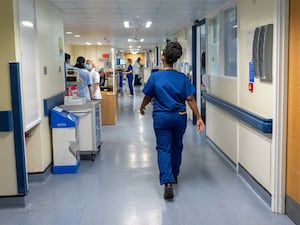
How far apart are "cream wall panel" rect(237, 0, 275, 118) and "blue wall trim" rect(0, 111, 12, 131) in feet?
8.33

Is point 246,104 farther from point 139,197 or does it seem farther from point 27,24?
point 27,24

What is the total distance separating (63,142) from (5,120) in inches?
59.2

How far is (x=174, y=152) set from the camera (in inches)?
169

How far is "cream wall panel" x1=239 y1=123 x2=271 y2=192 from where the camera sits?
12.4 ft

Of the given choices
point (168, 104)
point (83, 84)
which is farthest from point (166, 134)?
point (83, 84)

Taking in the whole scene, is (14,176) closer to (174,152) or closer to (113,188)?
(113,188)

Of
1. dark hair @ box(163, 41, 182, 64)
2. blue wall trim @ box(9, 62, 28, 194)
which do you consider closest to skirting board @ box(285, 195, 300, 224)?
dark hair @ box(163, 41, 182, 64)

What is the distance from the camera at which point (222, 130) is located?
5.77 m

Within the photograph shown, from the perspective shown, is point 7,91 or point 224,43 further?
point 224,43

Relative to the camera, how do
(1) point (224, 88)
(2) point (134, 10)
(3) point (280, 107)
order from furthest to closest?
(2) point (134, 10) < (1) point (224, 88) < (3) point (280, 107)

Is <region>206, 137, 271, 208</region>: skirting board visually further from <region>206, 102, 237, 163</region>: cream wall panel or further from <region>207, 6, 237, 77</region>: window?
<region>207, 6, 237, 77</region>: window

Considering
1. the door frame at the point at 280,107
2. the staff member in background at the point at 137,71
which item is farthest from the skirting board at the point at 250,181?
the staff member in background at the point at 137,71

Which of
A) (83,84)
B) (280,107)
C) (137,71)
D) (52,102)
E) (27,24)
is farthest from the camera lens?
(137,71)

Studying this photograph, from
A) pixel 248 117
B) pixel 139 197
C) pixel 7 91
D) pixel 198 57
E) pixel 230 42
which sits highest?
pixel 230 42
